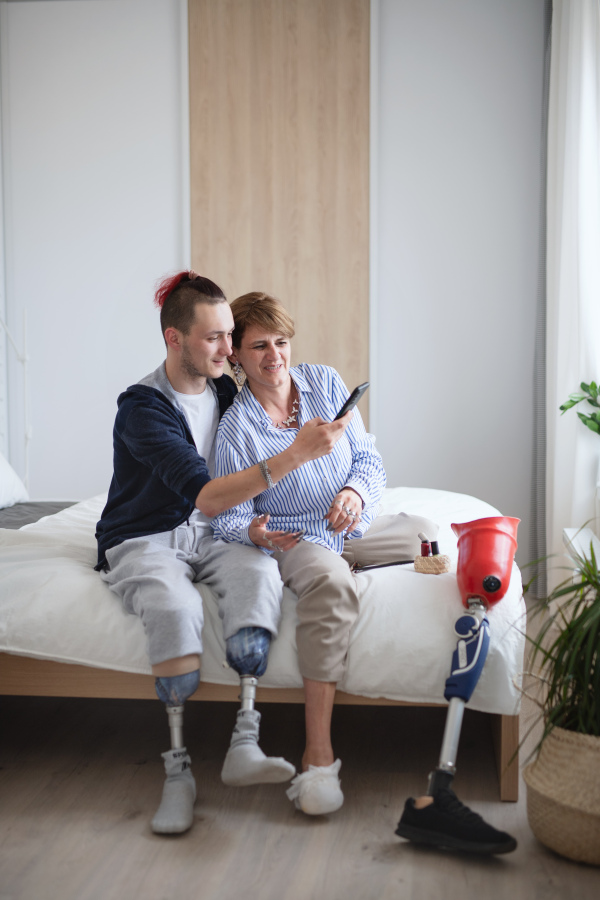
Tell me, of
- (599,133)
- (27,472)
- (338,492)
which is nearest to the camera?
(338,492)

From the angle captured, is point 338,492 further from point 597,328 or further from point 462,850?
point 597,328

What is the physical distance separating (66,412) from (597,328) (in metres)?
2.53

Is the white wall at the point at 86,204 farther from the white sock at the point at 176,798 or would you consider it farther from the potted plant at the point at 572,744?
the potted plant at the point at 572,744

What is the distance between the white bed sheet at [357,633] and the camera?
64.7 inches

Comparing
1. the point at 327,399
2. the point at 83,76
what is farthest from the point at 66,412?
the point at 327,399

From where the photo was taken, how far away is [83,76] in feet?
13.0

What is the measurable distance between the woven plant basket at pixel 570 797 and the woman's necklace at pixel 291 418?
93cm

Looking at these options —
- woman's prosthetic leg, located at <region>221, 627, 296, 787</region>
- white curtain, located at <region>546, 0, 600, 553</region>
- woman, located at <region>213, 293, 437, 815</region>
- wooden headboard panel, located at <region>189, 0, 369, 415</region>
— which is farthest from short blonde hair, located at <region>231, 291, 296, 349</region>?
wooden headboard panel, located at <region>189, 0, 369, 415</region>

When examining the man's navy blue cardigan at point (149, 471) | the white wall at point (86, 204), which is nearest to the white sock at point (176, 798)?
the man's navy blue cardigan at point (149, 471)

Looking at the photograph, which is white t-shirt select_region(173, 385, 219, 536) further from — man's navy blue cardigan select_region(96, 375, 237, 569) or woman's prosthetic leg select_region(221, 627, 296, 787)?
woman's prosthetic leg select_region(221, 627, 296, 787)

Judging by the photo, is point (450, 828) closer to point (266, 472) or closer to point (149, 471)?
point (266, 472)

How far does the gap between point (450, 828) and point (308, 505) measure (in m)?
0.77

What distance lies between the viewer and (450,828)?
57.0 inches

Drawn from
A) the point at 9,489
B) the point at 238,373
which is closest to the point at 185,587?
the point at 238,373
